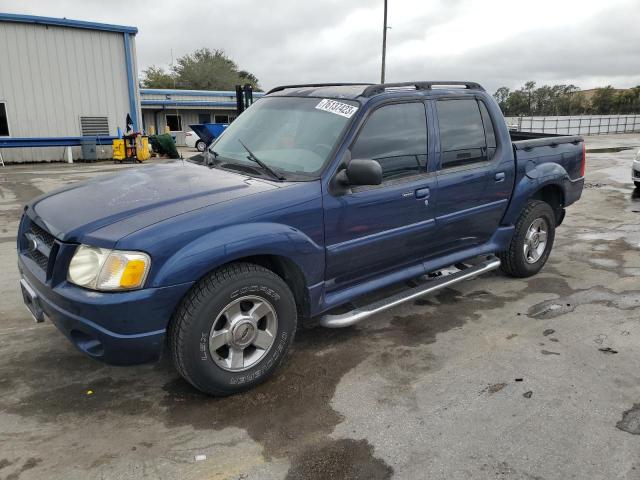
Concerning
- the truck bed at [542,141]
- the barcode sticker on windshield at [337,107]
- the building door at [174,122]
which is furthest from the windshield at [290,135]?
the building door at [174,122]

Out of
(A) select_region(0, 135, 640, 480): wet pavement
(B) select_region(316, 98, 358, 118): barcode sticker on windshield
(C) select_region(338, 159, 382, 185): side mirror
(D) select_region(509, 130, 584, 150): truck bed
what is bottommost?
(A) select_region(0, 135, 640, 480): wet pavement

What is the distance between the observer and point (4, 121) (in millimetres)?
17328

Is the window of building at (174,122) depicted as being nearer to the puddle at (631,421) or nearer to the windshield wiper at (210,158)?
the windshield wiper at (210,158)

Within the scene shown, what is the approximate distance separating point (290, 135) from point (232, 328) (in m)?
1.49

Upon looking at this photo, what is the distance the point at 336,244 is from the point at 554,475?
1.76 metres

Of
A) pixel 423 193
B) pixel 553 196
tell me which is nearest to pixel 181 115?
pixel 553 196

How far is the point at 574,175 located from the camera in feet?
17.6

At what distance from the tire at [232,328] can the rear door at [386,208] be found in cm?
50

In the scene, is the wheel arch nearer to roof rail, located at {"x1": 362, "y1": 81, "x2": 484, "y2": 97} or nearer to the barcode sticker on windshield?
roof rail, located at {"x1": 362, "y1": 81, "x2": 484, "y2": 97}

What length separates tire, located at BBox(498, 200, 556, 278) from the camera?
4855mm

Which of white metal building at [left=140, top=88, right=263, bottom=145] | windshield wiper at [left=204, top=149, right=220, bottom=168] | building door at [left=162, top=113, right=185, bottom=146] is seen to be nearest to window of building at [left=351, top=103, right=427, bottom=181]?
windshield wiper at [left=204, top=149, right=220, bottom=168]

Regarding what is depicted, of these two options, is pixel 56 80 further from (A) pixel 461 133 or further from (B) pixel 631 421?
(B) pixel 631 421

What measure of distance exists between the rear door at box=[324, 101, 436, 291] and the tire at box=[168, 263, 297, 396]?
1.64ft

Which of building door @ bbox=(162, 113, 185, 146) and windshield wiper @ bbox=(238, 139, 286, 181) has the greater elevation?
building door @ bbox=(162, 113, 185, 146)
